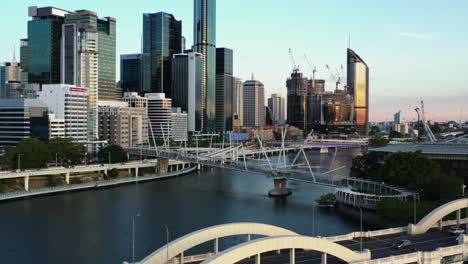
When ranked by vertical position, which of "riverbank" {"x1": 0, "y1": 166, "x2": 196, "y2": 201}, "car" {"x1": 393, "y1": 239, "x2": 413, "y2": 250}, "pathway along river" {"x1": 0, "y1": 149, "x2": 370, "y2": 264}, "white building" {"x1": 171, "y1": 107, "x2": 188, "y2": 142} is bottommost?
"pathway along river" {"x1": 0, "y1": 149, "x2": 370, "y2": 264}

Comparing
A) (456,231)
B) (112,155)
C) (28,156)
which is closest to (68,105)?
(112,155)

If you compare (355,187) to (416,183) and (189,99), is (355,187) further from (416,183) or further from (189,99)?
(189,99)

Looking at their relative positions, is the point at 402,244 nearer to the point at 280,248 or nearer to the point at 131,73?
the point at 280,248

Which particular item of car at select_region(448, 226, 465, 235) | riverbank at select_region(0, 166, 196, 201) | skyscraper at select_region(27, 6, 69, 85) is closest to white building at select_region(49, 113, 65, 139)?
riverbank at select_region(0, 166, 196, 201)

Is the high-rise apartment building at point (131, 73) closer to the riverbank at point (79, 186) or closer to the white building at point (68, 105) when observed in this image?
the white building at point (68, 105)

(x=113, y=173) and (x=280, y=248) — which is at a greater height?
(x=280, y=248)

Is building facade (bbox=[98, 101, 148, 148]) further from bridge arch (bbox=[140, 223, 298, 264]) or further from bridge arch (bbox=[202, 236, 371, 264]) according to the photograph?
bridge arch (bbox=[202, 236, 371, 264])

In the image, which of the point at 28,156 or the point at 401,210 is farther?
the point at 28,156
